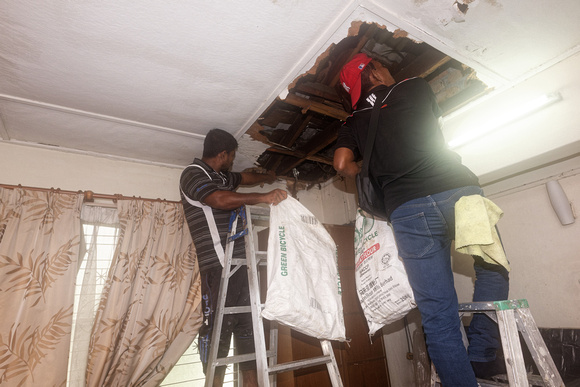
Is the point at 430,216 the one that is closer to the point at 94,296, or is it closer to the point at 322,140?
the point at 322,140

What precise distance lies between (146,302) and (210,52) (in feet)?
6.11

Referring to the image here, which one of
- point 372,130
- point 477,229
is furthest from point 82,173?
point 477,229

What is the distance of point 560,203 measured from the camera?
206cm

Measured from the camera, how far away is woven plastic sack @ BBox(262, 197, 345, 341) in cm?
143

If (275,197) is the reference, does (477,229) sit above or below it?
below

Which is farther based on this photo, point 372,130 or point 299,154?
point 299,154

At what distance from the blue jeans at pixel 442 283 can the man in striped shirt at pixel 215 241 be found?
835 mm

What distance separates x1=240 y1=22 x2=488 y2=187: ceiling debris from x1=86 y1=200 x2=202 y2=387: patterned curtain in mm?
1154

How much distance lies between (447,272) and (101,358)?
87.4 inches

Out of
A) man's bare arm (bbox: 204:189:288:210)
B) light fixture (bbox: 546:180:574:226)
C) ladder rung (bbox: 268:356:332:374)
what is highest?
man's bare arm (bbox: 204:189:288:210)

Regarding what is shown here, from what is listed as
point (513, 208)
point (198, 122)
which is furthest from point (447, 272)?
point (198, 122)

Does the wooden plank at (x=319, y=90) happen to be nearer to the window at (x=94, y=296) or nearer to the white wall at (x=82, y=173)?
the white wall at (x=82, y=173)

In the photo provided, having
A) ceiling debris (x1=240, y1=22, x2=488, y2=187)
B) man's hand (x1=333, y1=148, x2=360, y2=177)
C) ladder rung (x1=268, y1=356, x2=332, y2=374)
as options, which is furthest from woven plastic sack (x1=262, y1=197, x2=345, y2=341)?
ceiling debris (x1=240, y1=22, x2=488, y2=187)

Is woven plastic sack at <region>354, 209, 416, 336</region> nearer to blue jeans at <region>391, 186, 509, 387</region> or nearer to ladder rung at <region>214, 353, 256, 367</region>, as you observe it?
blue jeans at <region>391, 186, 509, 387</region>
